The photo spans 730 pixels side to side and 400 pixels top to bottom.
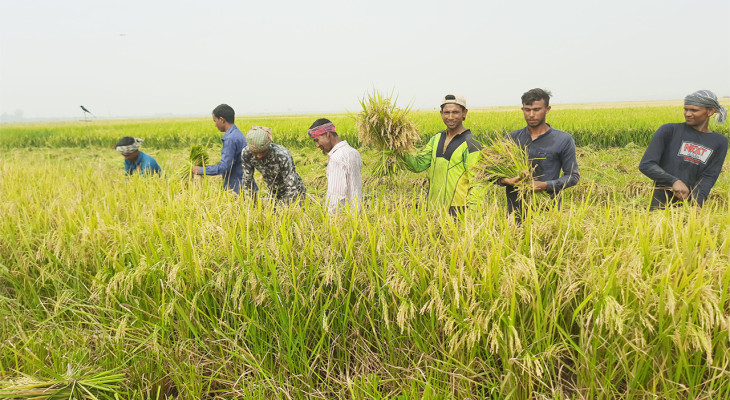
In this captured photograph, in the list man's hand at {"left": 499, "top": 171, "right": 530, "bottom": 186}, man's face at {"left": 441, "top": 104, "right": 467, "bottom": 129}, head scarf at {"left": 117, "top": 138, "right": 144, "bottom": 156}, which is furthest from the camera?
head scarf at {"left": 117, "top": 138, "right": 144, "bottom": 156}

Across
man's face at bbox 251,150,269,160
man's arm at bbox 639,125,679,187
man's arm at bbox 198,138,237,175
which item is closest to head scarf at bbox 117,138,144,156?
man's arm at bbox 198,138,237,175

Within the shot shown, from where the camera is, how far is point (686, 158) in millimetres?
2781

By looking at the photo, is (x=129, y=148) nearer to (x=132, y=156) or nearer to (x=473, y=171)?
(x=132, y=156)

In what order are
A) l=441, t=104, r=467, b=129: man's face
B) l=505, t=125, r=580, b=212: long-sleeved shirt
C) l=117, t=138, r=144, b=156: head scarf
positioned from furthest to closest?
l=117, t=138, r=144, b=156: head scarf
l=441, t=104, r=467, b=129: man's face
l=505, t=125, r=580, b=212: long-sleeved shirt

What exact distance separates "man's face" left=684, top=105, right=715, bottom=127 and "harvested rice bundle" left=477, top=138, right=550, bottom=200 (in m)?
1.22

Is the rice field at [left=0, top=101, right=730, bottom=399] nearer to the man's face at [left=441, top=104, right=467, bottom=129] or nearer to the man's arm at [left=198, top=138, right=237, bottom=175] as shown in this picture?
the man's face at [left=441, top=104, right=467, bottom=129]

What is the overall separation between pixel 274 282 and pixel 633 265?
1.32 m

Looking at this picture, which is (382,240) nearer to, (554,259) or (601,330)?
(554,259)

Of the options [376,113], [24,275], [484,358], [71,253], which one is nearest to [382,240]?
[484,358]

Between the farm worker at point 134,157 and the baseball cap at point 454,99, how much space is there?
3077 mm

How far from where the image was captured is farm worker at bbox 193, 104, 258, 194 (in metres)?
3.57

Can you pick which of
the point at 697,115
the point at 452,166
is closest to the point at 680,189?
the point at 697,115

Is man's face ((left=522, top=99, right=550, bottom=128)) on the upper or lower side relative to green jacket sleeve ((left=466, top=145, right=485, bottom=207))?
upper

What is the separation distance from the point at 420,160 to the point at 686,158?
6.35 feet
